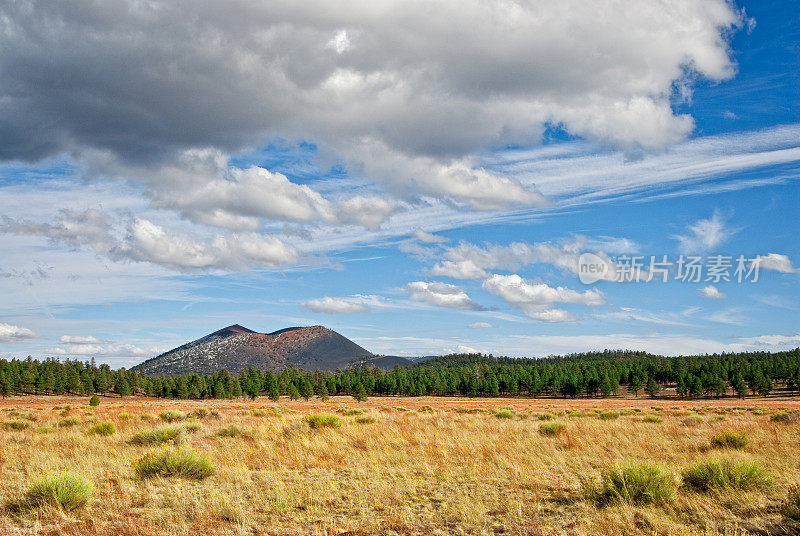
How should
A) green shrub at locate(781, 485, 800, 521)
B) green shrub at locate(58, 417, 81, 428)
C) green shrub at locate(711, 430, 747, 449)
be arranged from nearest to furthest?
green shrub at locate(781, 485, 800, 521) → green shrub at locate(711, 430, 747, 449) → green shrub at locate(58, 417, 81, 428)

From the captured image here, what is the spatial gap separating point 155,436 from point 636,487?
13206 millimetres

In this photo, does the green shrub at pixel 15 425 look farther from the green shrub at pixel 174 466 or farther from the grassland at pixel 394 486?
the green shrub at pixel 174 466

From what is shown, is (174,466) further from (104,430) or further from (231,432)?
(104,430)

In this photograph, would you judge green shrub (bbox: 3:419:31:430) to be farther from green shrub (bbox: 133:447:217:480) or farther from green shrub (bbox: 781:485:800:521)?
green shrub (bbox: 781:485:800:521)

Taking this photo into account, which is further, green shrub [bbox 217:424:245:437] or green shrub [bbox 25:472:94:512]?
green shrub [bbox 217:424:245:437]

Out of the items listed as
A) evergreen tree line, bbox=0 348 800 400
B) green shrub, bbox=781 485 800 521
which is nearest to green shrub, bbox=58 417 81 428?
green shrub, bbox=781 485 800 521

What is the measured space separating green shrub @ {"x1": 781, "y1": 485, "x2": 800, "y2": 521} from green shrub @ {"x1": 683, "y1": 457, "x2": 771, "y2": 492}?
87 cm

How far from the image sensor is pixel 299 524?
268 inches

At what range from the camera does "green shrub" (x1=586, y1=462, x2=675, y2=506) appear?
7.39m

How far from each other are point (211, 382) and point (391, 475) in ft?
443

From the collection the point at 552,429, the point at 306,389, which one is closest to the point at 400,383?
the point at 306,389

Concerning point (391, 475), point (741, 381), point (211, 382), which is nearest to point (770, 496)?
point (391, 475)

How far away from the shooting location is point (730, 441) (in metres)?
13.4

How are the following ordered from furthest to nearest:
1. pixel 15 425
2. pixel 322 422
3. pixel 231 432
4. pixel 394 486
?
1. pixel 15 425
2. pixel 322 422
3. pixel 231 432
4. pixel 394 486
